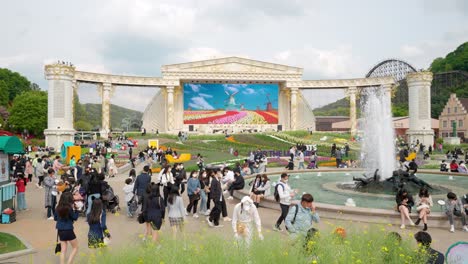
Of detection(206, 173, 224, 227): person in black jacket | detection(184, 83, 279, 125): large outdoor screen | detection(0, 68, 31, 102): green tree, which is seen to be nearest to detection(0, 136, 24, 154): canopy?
detection(206, 173, 224, 227): person in black jacket

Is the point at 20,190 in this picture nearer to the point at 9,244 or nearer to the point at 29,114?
the point at 9,244

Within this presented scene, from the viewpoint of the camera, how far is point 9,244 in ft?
29.7

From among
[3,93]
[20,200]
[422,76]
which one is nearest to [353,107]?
[422,76]

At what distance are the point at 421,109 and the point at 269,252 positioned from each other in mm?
54661

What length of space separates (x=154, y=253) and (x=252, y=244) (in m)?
1.49

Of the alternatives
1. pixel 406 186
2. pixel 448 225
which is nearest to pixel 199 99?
pixel 406 186

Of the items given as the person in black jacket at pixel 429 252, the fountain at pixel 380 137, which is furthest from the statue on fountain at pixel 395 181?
the person in black jacket at pixel 429 252

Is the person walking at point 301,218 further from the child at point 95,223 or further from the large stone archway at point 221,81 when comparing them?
the large stone archway at point 221,81

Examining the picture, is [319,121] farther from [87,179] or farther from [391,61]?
[87,179]

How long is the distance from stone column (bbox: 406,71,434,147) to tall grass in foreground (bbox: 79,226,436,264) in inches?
2032

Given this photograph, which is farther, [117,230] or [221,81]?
[221,81]

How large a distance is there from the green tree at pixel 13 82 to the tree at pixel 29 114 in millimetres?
14066

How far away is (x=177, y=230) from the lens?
8867mm

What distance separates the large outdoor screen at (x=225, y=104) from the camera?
64.8 m
